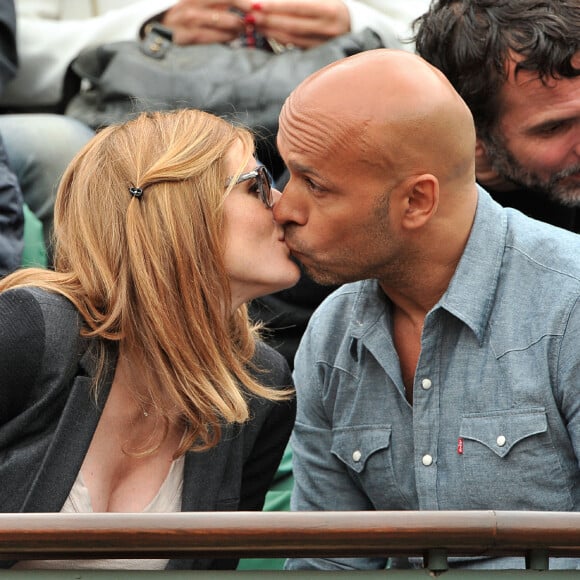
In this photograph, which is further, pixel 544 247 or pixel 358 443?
pixel 358 443

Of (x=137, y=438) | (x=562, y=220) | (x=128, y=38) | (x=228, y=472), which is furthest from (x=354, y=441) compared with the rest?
(x=128, y=38)

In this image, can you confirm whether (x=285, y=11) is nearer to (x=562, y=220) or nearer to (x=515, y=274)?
(x=562, y=220)

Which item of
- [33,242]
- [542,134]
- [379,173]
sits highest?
[379,173]

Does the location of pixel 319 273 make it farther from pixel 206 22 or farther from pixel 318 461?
pixel 206 22

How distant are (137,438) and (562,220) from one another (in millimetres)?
1508

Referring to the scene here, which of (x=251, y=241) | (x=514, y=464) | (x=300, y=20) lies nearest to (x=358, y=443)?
(x=514, y=464)

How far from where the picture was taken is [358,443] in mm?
2371

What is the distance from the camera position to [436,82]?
2.15 meters

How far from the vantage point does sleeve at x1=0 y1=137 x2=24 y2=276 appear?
287 cm

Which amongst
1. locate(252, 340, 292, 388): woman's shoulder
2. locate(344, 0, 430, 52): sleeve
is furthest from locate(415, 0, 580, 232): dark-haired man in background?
locate(252, 340, 292, 388): woman's shoulder

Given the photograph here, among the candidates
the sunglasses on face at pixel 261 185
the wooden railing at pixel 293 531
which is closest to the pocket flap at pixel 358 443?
the sunglasses on face at pixel 261 185

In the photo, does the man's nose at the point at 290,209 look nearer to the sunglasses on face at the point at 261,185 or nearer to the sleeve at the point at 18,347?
the sunglasses on face at the point at 261,185

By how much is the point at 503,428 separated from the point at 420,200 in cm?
47

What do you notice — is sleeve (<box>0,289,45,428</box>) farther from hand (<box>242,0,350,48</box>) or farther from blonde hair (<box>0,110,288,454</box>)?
hand (<box>242,0,350,48</box>)
